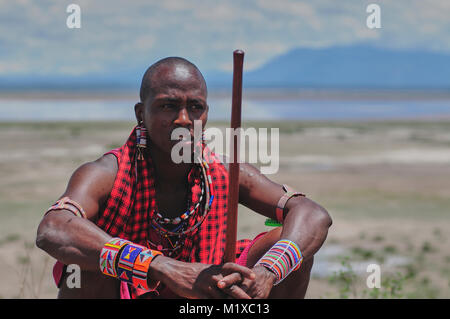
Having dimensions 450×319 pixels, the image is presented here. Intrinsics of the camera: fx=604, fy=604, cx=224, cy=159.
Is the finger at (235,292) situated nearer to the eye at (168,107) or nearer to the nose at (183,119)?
the nose at (183,119)

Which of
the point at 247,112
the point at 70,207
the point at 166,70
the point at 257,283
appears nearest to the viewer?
the point at 257,283

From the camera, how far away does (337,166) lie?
15391mm

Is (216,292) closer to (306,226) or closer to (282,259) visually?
(282,259)

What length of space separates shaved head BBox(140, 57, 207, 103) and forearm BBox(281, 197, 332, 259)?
0.82 metres

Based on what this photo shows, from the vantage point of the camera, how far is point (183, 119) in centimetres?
306

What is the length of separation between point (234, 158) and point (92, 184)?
83 centimetres

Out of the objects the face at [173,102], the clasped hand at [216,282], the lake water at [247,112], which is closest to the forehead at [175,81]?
the face at [173,102]

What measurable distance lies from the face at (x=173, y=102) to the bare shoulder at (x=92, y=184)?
0.30 meters

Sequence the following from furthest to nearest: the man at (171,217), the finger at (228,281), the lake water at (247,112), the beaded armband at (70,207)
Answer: the lake water at (247,112) < the beaded armband at (70,207) < the man at (171,217) < the finger at (228,281)

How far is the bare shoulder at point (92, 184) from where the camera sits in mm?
2969

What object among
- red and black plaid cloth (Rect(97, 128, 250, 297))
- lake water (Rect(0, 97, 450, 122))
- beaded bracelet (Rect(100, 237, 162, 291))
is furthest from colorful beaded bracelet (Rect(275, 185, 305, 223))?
lake water (Rect(0, 97, 450, 122))

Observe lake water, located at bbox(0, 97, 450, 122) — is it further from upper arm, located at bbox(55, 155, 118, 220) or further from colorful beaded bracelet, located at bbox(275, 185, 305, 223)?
upper arm, located at bbox(55, 155, 118, 220)

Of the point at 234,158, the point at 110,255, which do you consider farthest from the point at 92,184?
the point at 234,158
